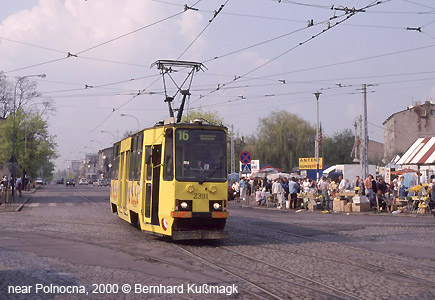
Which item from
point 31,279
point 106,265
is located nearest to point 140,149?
point 106,265

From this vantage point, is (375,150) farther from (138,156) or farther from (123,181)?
(138,156)

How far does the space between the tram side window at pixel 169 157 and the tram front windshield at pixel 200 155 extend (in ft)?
0.43

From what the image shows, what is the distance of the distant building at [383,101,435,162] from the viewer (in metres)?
84.6

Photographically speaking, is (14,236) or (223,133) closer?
(223,133)

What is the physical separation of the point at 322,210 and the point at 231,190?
13303 mm

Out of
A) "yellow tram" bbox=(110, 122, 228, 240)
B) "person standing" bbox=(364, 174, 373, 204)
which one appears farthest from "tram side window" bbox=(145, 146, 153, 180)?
"person standing" bbox=(364, 174, 373, 204)

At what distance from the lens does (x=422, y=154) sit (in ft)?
108

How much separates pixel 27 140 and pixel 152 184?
56109 millimetres

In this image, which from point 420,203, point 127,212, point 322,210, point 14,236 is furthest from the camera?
point 322,210

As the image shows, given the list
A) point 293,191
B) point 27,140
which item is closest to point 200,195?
point 293,191

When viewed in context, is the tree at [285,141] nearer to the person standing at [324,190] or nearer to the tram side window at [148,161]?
the person standing at [324,190]

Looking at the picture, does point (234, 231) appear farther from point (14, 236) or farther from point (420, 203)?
point (420, 203)

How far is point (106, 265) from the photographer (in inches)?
448

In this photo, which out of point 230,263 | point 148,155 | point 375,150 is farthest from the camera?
point 375,150
